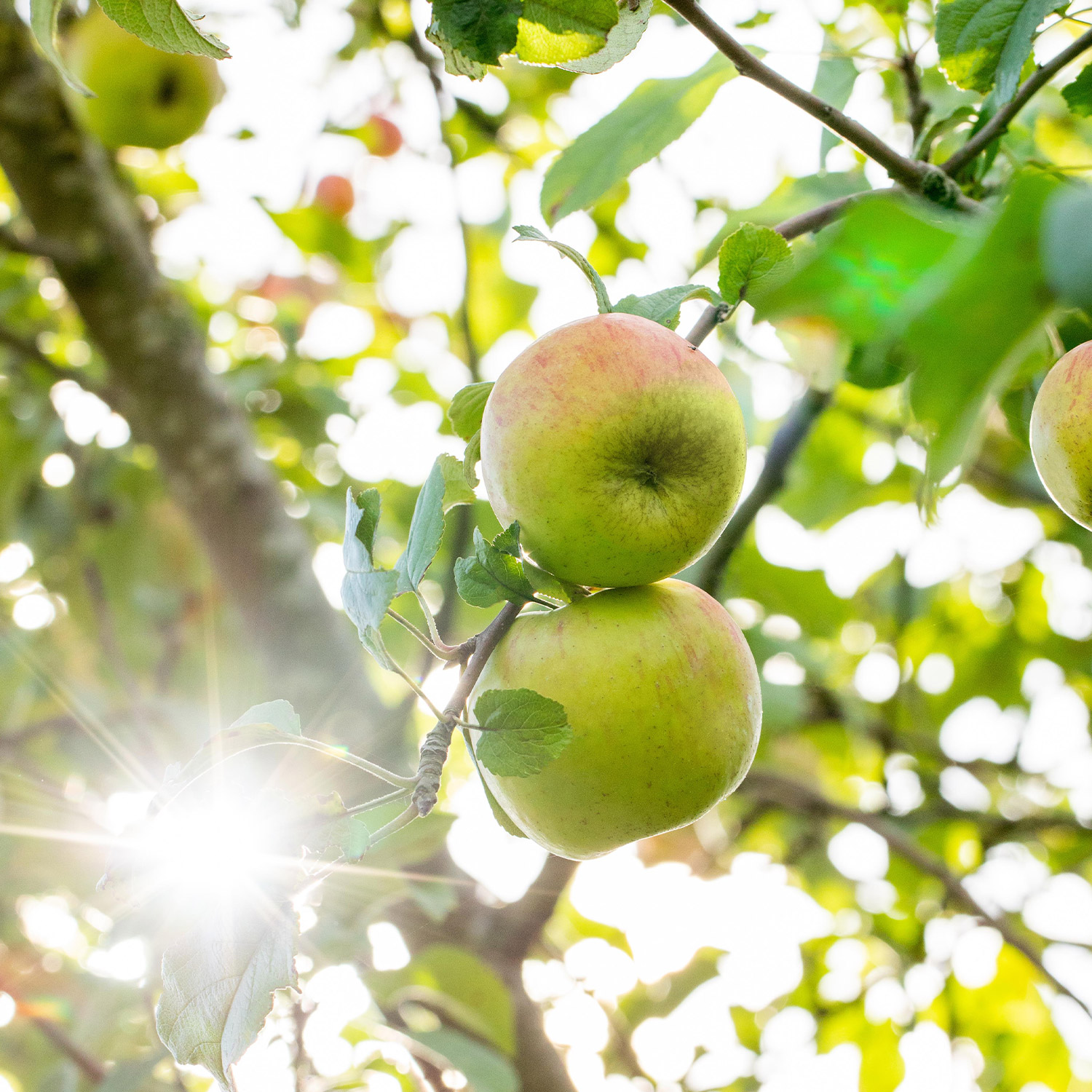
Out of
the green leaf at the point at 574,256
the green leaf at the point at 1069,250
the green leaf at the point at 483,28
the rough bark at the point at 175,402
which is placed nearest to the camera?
the green leaf at the point at 1069,250

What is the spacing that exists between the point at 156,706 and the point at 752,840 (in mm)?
1574

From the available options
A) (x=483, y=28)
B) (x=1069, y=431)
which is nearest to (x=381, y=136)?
(x=483, y=28)

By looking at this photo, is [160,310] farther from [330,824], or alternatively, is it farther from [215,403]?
[330,824]

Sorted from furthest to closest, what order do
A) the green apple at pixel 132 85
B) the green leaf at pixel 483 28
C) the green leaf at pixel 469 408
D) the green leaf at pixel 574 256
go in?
the green apple at pixel 132 85 → the green leaf at pixel 469 408 → the green leaf at pixel 574 256 → the green leaf at pixel 483 28

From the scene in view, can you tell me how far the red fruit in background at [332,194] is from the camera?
2389 millimetres

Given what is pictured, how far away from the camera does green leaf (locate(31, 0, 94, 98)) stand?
0.66 m

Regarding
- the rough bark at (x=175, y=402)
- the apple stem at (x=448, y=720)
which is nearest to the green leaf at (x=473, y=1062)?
the rough bark at (x=175, y=402)

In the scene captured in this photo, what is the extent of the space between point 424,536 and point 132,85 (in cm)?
163

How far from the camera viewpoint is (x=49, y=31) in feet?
2.24

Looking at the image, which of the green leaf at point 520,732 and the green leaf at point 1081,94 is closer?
the green leaf at point 520,732

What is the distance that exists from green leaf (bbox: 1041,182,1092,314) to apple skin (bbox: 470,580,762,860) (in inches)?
Result: 15.9

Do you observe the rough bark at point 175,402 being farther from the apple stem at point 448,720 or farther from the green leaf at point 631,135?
the apple stem at point 448,720

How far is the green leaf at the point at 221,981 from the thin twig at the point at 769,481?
2.74 ft

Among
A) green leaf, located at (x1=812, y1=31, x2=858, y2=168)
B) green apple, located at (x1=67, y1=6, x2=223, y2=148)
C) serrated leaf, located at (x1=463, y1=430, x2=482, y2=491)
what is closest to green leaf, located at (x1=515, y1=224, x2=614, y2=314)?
serrated leaf, located at (x1=463, y1=430, x2=482, y2=491)
